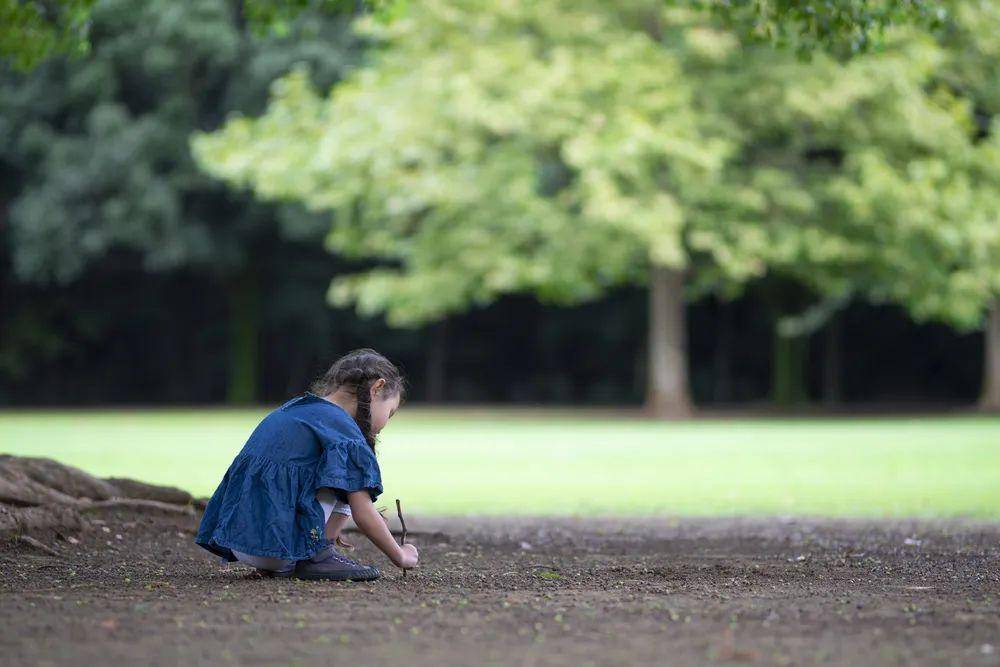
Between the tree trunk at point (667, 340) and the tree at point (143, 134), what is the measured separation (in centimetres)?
933

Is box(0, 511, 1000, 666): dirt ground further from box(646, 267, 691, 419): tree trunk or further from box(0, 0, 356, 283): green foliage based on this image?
box(0, 0, 356, 283): green foliage

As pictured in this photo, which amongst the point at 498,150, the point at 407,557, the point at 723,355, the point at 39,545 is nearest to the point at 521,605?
the point at 407,557

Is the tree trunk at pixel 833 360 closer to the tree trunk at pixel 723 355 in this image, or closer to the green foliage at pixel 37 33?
the tree trunk at pixel 723 355

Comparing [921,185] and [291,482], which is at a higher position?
[921,185]

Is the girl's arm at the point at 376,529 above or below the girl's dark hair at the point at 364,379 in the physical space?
below

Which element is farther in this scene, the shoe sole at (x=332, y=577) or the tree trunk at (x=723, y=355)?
the tree trunk at (x=723, y=355)

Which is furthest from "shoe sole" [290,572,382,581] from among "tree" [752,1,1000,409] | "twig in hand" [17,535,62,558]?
"tree" [752,1,1000,409]

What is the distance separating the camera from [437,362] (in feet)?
140

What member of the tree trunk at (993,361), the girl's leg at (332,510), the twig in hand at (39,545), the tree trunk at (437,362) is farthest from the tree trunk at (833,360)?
the girl's leg at (332,510)

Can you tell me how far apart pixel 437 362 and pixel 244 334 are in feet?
18.8

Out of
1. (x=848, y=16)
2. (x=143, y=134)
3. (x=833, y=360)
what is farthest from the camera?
(x=833, y=360)

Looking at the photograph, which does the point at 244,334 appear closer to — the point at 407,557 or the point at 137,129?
the point at 137,129

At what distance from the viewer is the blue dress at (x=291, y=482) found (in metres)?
6.75

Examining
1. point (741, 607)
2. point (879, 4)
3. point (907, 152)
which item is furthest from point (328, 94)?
point (741, 607)
